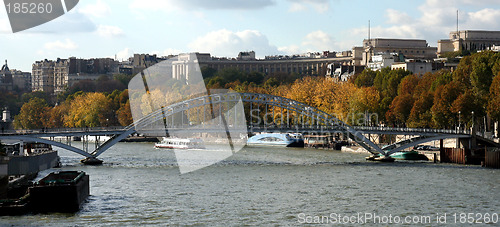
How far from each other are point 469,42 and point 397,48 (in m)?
9.74

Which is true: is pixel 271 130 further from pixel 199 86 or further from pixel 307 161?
pixel 199 86

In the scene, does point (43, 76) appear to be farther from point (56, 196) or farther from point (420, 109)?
point (56, 196)

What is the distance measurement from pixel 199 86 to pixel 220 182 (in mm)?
69742

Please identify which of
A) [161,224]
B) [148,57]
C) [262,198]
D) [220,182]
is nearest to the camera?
[161,224]

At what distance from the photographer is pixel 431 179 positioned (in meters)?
44.7

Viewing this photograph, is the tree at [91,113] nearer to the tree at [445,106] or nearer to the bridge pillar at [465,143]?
the tree at [445,106]

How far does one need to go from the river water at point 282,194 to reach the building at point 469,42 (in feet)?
235

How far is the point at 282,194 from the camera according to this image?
127ft

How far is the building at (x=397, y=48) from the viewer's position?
126 m

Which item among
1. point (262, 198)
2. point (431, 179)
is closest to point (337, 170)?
point (431, 179)

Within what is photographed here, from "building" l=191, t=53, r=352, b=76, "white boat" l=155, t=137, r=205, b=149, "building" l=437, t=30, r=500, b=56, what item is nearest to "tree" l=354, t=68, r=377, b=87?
"white boat" l=155, t=137, r=205, b=149

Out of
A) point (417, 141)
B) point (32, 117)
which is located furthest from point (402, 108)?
point (32, 117)

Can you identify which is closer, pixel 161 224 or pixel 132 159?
pixel 161 224

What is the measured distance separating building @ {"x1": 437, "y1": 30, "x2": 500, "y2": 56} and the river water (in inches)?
2815
